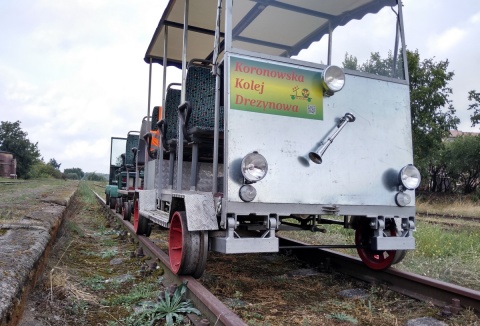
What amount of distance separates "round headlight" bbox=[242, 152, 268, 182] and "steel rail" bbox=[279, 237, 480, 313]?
174cm

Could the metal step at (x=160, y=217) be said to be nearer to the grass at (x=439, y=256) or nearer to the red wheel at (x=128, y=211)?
the grass at (x=439, y=256)

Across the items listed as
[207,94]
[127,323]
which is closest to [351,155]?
[207,94]

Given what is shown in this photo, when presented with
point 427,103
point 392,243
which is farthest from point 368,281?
point 427,103

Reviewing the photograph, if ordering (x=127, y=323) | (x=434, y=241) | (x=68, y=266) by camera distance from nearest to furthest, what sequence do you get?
(x=127, y=323), (x=68, y=266), (x=434, y=241)

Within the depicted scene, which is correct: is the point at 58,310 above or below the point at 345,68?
below

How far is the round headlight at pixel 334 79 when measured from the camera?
3.69 metres

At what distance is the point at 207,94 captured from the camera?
A: 16.2 feet

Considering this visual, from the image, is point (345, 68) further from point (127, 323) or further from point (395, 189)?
point (127, 323)

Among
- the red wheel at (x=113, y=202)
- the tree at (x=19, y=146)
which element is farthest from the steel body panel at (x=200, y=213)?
the tree at (x=19, y=146)

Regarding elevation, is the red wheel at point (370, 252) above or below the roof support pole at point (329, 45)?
below

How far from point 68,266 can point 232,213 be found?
248 centimetres

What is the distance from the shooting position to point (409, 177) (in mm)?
3895

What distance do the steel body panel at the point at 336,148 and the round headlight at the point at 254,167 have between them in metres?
0.10

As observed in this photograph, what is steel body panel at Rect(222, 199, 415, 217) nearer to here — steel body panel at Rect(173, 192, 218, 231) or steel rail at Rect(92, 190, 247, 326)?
steel body panel at Rect(173, 192, 218, 231)
